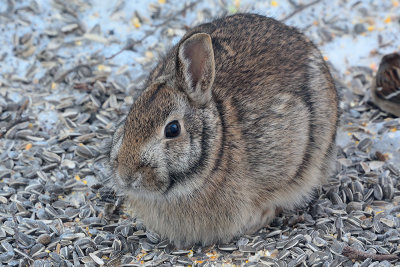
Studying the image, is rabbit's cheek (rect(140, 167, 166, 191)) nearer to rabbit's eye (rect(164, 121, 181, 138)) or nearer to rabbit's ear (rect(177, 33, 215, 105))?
rabbit's eye (rect(164, 121, 181, 138))

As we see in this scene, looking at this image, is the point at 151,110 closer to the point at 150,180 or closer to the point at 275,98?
the point at 150,180

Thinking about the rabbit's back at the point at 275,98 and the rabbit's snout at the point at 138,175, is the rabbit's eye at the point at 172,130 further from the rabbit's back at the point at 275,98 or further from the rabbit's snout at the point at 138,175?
the rabbit's back at the point at 275,98

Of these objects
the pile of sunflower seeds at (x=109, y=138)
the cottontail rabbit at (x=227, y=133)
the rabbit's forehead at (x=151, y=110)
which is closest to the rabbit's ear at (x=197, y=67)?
the cottontail rabbit at (x=227, y=133)

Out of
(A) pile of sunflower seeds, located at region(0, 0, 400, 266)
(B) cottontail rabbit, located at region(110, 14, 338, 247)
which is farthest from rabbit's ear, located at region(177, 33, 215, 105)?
(A) pile of sunflower seeds, located at region(0, 0, 400, 266)

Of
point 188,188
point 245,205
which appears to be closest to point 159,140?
point 188,188

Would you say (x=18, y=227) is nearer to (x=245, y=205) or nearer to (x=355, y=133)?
(x=245, y=205)

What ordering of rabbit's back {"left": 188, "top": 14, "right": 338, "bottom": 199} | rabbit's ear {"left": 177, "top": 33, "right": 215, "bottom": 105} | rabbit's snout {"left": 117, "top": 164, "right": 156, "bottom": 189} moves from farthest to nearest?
rabbit's back {"left": 188, "top": 14, "right": 338, "bottom": 199} → rabbit's ear {"left": 177, "top": 33, "right": 215, "bottom": 105} → rabbit's snout {"left": 117, "top": 164, "right": 156, "bottom": 189}

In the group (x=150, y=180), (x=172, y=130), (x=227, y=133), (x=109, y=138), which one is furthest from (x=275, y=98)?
(x=109, y=138)
